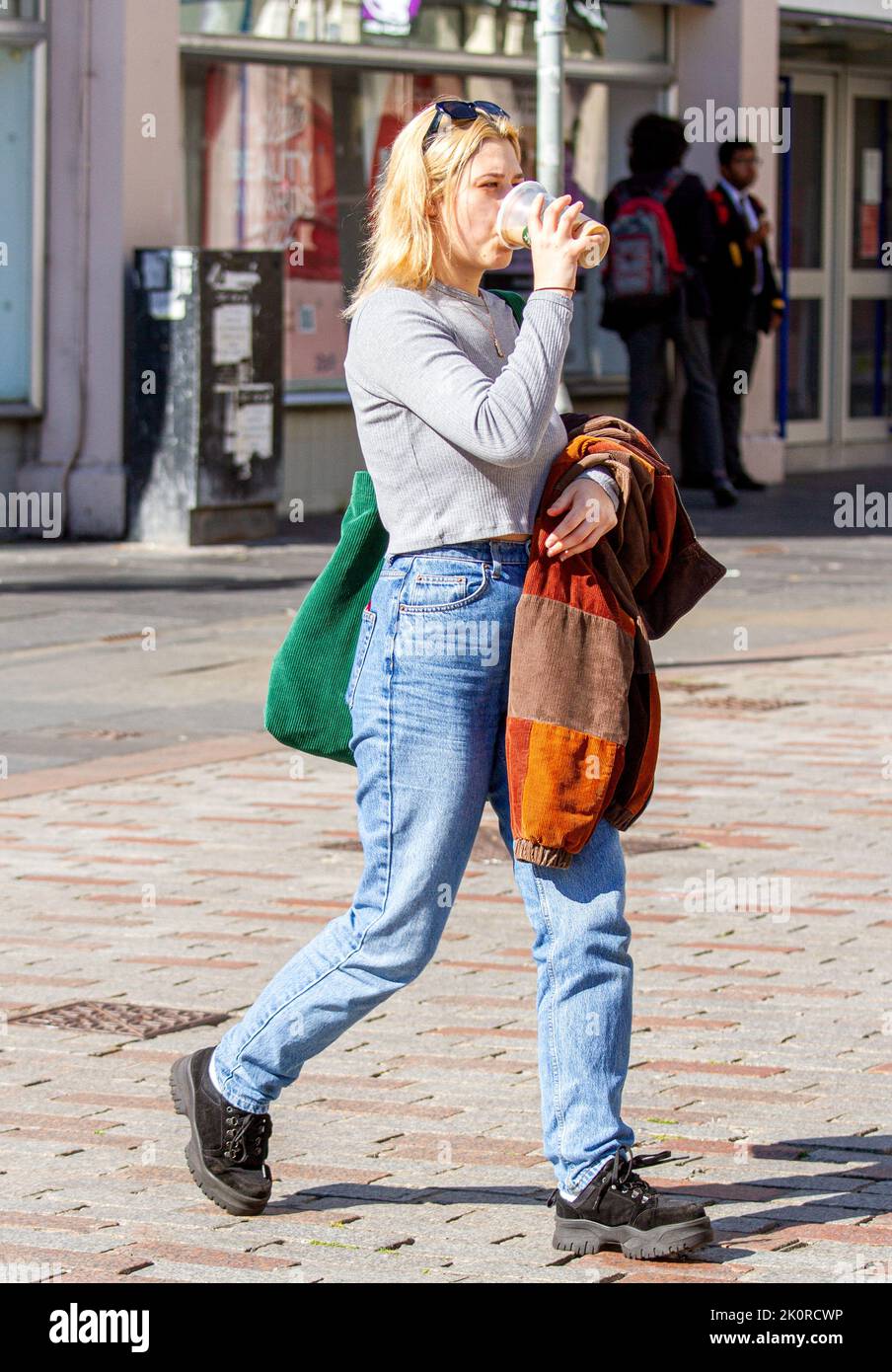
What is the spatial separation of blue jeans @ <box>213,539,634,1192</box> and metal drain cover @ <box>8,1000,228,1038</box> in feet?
4.45

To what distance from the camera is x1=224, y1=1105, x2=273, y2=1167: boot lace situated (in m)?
4.30

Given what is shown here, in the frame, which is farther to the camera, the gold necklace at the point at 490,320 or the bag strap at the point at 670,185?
the bag strap at the point at 670,185

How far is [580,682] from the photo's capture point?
4047 millimetres

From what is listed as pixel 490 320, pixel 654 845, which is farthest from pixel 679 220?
pixel 490 320

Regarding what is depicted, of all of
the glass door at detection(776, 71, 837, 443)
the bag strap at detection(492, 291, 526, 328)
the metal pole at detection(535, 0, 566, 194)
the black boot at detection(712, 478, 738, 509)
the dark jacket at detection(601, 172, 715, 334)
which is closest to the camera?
the bag strap at detection(492, 291, 526, 328)

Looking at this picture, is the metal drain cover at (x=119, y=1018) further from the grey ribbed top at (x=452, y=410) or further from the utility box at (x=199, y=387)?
the utility box at (x=199, y=387)

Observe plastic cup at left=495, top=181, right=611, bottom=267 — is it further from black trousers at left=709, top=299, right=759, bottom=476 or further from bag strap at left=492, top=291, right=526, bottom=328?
black trousers at left=709, top=299, right=759, bottom=476

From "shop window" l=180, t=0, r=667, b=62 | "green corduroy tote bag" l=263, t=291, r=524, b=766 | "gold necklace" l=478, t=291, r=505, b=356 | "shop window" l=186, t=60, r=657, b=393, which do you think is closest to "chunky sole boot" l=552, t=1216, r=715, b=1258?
"green corduroy tote bag" l=263, t=291, r=524, b=766

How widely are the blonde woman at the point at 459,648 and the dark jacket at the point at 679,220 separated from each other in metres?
13.4

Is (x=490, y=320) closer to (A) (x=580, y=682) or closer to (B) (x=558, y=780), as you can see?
(A) (x=580, y=682)

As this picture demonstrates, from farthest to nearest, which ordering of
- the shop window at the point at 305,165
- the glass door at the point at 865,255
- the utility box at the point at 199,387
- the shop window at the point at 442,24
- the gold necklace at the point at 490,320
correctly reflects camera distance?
the glass door at the point at 865,255, the shop window at the point at 305,165, the shop window at the point at 442,24, the utility box at the point at 199,387, the gold necklace at the point at 490,320

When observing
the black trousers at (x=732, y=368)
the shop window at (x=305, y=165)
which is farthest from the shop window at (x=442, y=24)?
the black trousers at (x=732, y=368)

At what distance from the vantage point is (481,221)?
4078 millimetres

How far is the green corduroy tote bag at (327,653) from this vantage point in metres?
4.30
